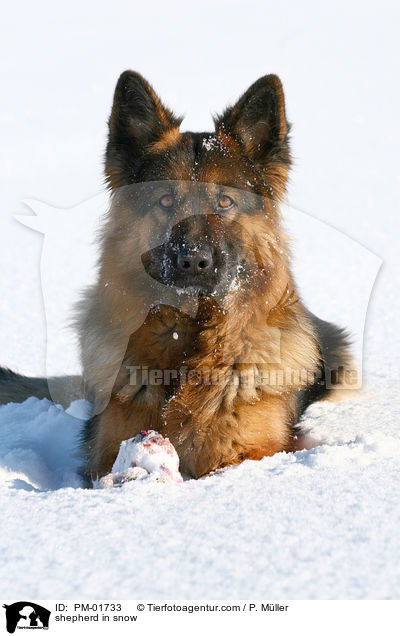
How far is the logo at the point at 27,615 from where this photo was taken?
199 centimetres

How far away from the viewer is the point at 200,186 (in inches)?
153

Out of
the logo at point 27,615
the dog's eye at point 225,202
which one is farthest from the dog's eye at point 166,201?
the logo at point 27,615

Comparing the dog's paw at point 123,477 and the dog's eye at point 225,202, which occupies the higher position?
the dog's eye at point 225,202

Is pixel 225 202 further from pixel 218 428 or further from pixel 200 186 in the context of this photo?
pixel 218 428

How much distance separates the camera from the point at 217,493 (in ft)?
8.99

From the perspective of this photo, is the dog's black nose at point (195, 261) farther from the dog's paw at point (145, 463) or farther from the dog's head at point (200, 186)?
the dog's paw at point (145, 463)

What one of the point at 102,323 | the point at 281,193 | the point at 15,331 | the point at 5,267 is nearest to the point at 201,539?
the point at 102,323

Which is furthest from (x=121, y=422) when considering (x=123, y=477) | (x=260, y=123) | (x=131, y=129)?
(x=260, y=123)

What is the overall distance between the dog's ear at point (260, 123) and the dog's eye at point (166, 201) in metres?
0.67

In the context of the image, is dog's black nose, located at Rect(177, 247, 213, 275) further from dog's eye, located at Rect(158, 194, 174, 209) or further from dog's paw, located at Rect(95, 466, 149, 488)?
dog's paw, located at Rect(95, 466, 149, 488)

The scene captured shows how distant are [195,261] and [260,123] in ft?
4.04

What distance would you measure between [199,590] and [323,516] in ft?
2.18

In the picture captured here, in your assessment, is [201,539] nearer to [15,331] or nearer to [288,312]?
[288,312]

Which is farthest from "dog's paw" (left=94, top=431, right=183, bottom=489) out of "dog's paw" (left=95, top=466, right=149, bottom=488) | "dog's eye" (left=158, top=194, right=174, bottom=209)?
"dog's eye" (left=158, top=194, right=174, bottom=209)
